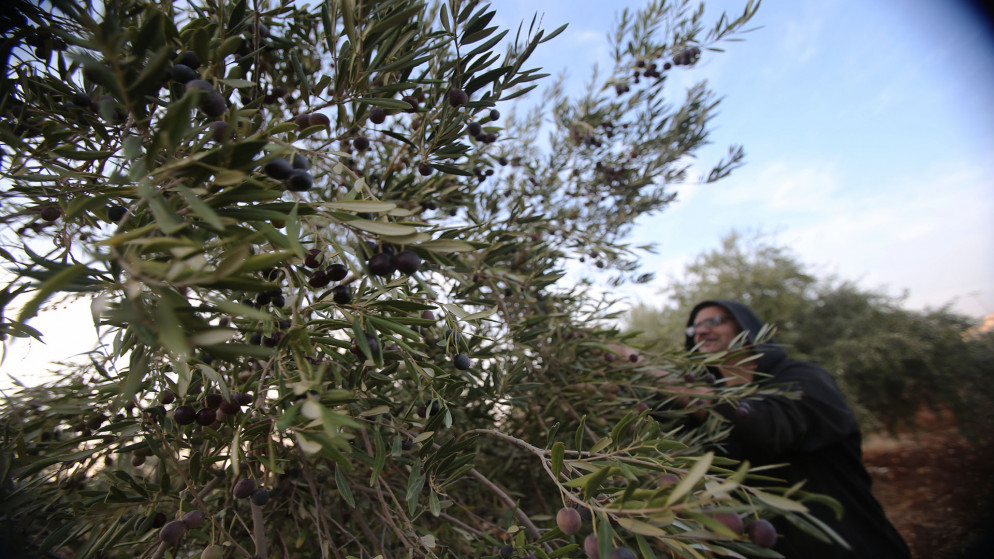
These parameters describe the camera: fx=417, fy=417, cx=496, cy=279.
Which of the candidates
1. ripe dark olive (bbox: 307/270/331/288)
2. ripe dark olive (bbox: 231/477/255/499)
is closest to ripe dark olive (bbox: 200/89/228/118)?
ripe dark olive (bbox: 307/270/331/288)

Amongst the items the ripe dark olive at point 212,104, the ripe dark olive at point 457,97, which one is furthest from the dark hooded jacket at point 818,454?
the ripe dark olive at point 212,104

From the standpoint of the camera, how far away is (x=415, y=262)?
0.76m

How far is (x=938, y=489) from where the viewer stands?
8266 millimetres

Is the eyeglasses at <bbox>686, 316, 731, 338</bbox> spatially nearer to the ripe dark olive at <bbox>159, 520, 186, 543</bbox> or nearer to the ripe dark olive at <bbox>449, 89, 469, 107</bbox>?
the ripe dark olive at <bbox>449, 89, 469, 107</bbox>

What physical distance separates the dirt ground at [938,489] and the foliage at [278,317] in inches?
172

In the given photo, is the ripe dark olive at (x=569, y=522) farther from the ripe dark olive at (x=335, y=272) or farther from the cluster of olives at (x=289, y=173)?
the cluster of olives at (x=289, y=173)

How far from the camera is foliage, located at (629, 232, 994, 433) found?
10.6 metres

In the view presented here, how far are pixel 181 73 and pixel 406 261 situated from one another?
716 millimetres

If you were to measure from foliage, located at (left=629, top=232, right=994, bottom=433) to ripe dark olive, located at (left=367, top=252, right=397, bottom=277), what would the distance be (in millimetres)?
9210

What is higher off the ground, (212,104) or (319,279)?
(212,104)

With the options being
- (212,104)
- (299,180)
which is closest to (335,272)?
(299,180)

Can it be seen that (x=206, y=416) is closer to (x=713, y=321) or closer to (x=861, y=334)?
(x=713, y=321)

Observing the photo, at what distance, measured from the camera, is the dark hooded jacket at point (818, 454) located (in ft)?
7.07

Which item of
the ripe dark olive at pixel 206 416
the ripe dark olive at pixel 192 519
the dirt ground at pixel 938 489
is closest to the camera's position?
the ripe dark olive at pixel 192 519
